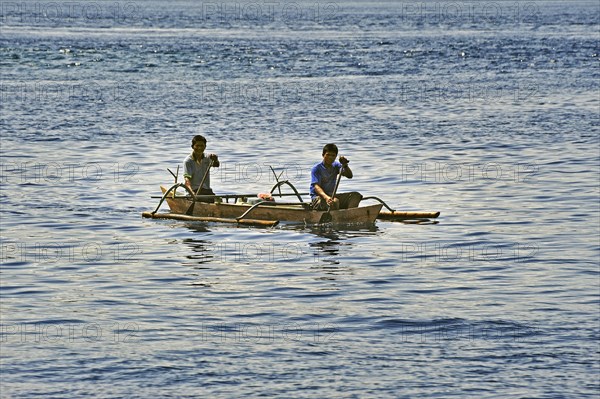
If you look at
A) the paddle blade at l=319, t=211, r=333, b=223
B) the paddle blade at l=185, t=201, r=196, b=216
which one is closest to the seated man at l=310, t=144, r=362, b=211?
the paddle blade at l=319, t=211, r=333, b=223

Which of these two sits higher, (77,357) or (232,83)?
(232,83)

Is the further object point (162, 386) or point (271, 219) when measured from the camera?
point (271, 219)

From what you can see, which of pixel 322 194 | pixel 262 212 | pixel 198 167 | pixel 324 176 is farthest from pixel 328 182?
pixel 198 167

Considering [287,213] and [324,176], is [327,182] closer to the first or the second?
[324,176]

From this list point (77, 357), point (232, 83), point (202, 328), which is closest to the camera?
point (77, 357)

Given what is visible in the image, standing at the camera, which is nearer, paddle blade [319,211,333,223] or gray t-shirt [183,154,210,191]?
paddle blade [319,211,333,223]

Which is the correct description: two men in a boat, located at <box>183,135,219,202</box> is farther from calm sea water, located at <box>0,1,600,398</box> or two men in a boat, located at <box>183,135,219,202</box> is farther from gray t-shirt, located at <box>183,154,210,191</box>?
calm sea water, located at <box>0,1,600,398</box>

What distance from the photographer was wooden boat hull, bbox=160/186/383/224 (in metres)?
26.8

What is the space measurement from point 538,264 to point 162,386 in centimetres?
937

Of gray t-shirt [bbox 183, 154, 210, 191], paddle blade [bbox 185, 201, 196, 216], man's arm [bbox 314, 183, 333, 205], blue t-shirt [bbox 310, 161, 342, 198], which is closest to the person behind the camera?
man's arm [bbox 314, 183, 333, 205]

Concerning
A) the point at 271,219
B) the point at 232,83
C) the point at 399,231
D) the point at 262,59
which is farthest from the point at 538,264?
the point at 262,59

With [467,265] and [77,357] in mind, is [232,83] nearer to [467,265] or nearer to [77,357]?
[467,265]

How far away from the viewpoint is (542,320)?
19.2 meters

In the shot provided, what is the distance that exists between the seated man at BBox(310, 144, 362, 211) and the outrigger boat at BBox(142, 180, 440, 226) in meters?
0.21
